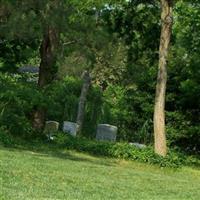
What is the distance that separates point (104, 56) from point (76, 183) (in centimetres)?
851

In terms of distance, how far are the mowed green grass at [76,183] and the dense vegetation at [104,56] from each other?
13.8ft

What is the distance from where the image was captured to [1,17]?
728 inches

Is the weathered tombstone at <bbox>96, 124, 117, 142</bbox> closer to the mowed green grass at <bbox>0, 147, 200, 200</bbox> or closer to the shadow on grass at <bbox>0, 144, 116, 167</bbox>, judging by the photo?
the shadow on grass at <bbox>0, 144, 116, 167</bbox>

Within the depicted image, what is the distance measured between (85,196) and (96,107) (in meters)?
26.0

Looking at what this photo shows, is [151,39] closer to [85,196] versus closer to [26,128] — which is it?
[26,128]

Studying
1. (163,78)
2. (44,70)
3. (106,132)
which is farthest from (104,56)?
(106,132)

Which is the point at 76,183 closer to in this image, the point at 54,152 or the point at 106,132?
the point at 54,152

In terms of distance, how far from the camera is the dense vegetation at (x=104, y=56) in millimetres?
18703

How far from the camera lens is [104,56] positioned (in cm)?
2061

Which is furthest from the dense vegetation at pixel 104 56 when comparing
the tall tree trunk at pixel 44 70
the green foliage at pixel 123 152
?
the green foliage at pixel 123 152

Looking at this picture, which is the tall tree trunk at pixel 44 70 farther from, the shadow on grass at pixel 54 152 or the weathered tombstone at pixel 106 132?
the weathered tombstone at pixel 106 132

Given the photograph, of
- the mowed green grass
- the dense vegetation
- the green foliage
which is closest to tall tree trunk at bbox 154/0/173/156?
the green foliage

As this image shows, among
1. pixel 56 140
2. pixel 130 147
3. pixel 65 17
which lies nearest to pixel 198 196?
pixel 65 17

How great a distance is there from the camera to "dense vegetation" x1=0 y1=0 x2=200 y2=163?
18703 millimetres
